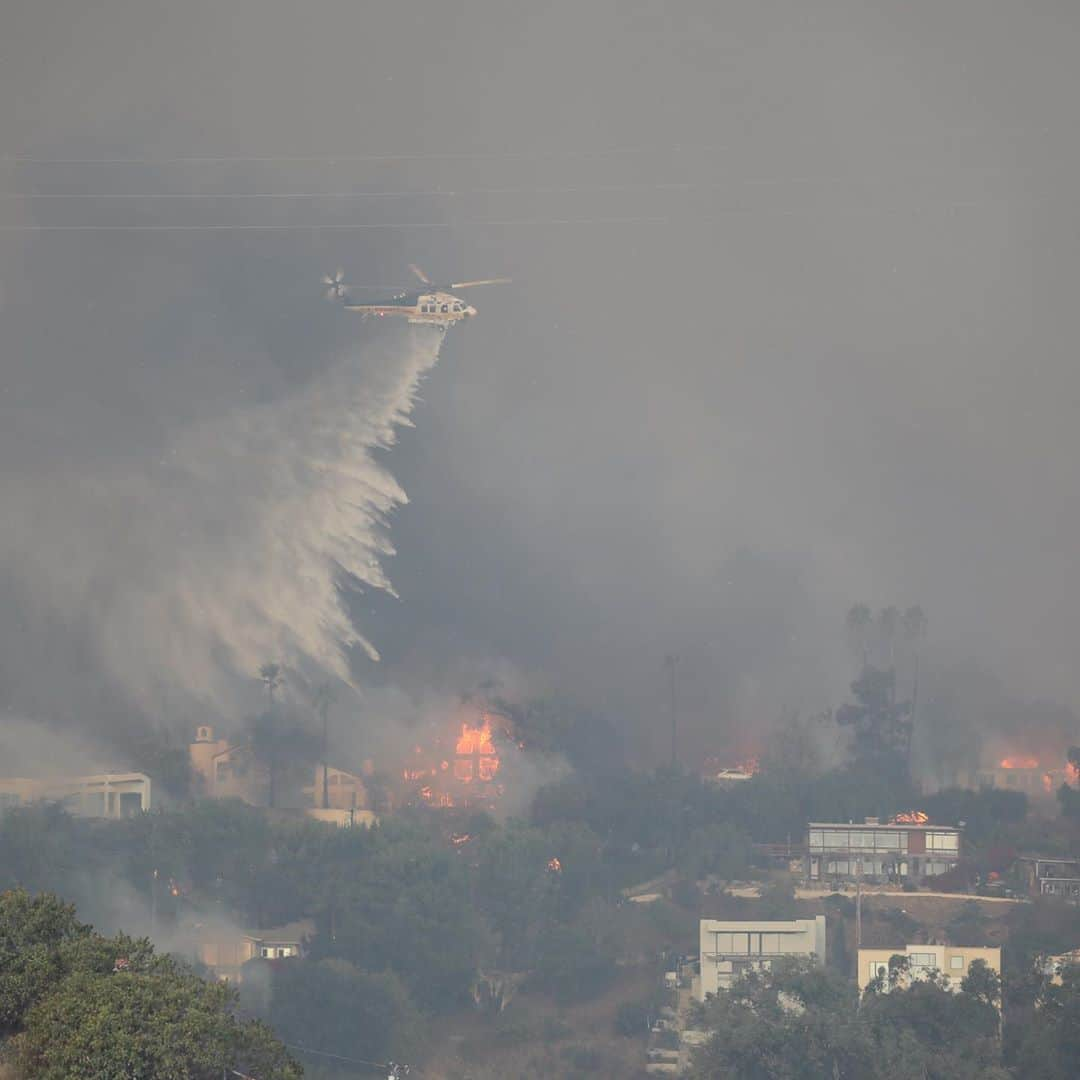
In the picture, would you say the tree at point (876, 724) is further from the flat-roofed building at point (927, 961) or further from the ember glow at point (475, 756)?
the flat-roofed building at point (927, 961)

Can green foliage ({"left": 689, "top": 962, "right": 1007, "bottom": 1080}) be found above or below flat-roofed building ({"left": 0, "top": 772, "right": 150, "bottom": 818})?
below

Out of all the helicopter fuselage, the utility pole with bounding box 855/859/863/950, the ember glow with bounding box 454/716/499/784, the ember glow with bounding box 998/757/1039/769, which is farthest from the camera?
the ember glow with bounding box 998/757/1039/769

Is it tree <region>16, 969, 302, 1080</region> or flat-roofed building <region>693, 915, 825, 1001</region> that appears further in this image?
flat-roofed building <region>693, 915, 825, 1001</region>

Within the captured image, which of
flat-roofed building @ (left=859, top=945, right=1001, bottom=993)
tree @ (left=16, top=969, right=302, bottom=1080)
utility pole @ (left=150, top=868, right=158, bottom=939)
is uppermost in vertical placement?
utility pole @ (left=150, top=868, right=158, bottom=939)

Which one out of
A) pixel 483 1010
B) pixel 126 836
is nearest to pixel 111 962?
pixel 483 1010

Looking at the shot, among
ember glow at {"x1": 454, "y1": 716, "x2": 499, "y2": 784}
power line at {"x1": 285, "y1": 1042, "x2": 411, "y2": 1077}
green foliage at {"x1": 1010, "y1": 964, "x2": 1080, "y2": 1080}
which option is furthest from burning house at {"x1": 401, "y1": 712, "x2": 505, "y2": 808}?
green foliage at {"x1": 1010, "y1": 964, "x2": 1080, "y2": 1080}

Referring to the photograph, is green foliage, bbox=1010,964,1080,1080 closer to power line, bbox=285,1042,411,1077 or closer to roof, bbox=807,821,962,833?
power line, bbox=285,1042,411,1077

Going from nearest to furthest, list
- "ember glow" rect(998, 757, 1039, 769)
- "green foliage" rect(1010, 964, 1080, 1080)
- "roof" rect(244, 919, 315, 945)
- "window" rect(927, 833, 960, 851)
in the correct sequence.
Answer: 1. "green foliage" rect(1010, 964, 1080, 1080)
2. "roof" rect(244, 919, 315, 945)
3. "window" rect(927, 833, 960, 851)
4. "ember glow" rect(998, 757, 1039, 769)

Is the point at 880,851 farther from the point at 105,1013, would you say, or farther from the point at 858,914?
the point at 105,1013

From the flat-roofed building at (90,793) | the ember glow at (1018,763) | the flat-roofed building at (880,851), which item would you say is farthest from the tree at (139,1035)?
the ember glow at (1018,763)
